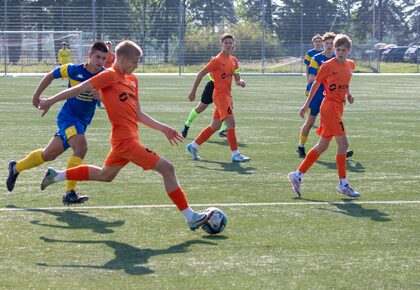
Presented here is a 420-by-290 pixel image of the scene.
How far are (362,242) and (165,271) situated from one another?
1.84 meters

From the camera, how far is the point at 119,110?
7.22 m

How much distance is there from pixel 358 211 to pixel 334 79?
72.5 inches

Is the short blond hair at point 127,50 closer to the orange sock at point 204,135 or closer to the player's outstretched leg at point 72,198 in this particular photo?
the player's outstretched leg at point 72,198

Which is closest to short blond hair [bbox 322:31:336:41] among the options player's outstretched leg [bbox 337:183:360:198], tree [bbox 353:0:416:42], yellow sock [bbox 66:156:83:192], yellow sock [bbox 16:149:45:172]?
player's outstretched leg [bbox 337:183:360:198]

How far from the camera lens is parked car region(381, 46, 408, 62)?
56.7m

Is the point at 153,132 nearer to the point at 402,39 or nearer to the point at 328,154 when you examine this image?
the point at 328,154

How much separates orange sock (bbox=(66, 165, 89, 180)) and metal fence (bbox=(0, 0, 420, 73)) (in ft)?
133

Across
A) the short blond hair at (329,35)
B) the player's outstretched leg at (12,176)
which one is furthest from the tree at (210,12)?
the player's outstretched leg at (12,176)

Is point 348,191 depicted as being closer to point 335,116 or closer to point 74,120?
point 335,116

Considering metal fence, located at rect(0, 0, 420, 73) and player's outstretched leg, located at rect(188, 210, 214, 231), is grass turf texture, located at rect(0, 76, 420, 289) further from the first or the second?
metal fence, located at rect(0, 0, 420, 73)

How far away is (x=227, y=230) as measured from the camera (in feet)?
24.2

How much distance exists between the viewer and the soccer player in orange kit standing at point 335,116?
30.2 feet

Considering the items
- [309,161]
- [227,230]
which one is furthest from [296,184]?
[227,230]

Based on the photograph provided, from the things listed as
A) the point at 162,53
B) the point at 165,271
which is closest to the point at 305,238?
the point at 165,271
